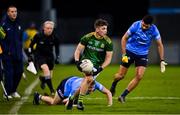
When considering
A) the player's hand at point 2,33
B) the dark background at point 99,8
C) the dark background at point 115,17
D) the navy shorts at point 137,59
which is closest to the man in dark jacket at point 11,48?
the player's hand at point 2,33

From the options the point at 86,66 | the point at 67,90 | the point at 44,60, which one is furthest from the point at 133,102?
the point at 44,60

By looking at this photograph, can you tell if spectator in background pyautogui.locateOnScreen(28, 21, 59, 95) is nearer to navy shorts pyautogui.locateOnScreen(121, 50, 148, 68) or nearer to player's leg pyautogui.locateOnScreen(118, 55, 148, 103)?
navy shorts pyautogui.locateOnScreen(121, 50, 148, 68)

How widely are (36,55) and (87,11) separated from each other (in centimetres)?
3551

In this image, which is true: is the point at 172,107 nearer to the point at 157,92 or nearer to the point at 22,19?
the point at 157,92

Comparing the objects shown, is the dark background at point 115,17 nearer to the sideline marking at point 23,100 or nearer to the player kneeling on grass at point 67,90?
the sideline marking at point 23,100

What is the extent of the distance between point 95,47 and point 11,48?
364cm

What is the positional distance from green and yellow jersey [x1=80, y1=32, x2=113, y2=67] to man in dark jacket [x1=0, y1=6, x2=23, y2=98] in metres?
3.32

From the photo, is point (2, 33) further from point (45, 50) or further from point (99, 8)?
point (99, 8)

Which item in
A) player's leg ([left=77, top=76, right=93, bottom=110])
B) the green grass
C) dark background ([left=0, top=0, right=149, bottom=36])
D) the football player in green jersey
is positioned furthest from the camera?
dark background ([left=0, top=0, right=149, bottom=36])

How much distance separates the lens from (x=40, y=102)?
64.9ft

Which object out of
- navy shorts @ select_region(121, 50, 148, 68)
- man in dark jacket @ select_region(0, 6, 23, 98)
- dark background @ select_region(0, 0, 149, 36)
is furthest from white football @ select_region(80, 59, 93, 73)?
dark background @ select_region(0, 0, 149, 36)

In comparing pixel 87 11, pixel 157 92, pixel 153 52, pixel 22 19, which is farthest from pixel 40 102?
pixel 87 11

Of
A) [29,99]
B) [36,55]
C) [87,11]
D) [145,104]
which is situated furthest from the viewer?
[87,11]

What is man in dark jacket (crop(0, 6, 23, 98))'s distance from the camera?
21172 mm
